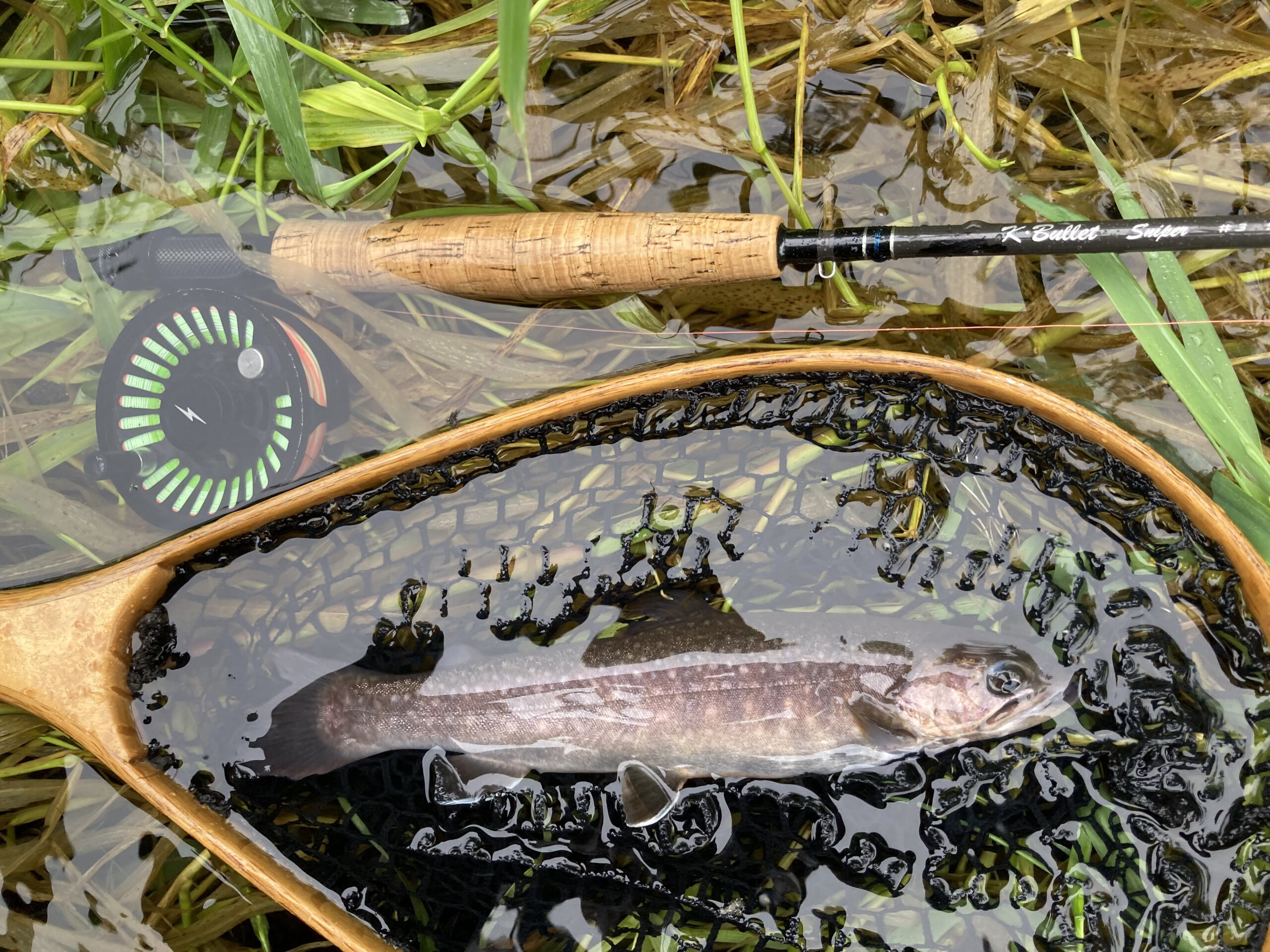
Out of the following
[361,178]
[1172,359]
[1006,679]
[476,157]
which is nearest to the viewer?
[1006,679]

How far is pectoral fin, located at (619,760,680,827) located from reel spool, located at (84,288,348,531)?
3.70ft

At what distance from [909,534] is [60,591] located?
6.65ft

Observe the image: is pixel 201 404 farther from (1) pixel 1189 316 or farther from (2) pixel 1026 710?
(1) pixel 1189 316

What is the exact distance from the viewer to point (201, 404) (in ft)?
6.80

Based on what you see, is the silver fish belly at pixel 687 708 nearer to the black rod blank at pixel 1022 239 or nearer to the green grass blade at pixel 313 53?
the black rod blank at pixel 1022 239

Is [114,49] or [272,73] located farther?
[114,49]

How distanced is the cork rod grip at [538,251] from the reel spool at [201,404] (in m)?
0.23

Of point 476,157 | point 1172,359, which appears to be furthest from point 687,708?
point 476,157

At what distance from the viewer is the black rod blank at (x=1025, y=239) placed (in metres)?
1.67

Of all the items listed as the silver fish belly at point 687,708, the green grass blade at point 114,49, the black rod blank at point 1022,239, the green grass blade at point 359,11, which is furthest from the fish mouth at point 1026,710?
the green grass blade at point 114,49

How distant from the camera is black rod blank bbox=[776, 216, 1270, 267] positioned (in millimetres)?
1672

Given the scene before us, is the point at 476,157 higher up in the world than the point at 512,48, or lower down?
lower down

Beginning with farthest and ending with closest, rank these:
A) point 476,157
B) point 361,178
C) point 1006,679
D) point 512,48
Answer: point 476,157 → point 361,178 → point 1006,679 → point 512,48

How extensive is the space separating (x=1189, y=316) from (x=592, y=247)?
1.43 metres
